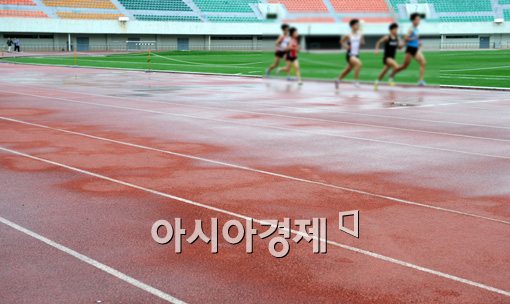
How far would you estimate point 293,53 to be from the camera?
20.5 ft

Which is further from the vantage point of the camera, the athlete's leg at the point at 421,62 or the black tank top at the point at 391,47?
the athlete's leg at the point at 421,62

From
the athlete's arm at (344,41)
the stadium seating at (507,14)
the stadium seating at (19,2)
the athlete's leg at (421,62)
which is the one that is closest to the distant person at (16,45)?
the stadium seating at (19,2)

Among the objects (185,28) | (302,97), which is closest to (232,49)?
(185,28)

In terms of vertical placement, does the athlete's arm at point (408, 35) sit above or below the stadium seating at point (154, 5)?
below

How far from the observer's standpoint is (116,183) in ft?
34.6

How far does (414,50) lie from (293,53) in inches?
43.9

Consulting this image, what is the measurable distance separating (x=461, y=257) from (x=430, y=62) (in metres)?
2.15

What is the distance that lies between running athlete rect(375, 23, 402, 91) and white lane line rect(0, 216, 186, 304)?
8.25 ft

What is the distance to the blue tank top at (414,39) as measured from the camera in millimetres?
5137

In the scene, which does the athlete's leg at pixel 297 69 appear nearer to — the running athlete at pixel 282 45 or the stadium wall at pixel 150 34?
the running athlete at pixel 282 45

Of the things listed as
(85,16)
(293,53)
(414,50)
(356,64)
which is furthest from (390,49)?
(85,16)

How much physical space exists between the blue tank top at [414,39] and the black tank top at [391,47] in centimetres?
10

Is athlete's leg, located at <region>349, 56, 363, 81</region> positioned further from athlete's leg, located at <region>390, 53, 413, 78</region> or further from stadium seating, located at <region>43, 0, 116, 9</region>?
stadium seating, located at <region>43, 0, 116, 9</region>

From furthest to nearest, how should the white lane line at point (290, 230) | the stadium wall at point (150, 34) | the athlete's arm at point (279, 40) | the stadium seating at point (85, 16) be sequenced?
1. the stadium seating at point (85, 16)
2. the stadium wall at point (150, 34)
3. the white lane line at point (290, 230)
4. the athlete's arm at point (279, 40)
